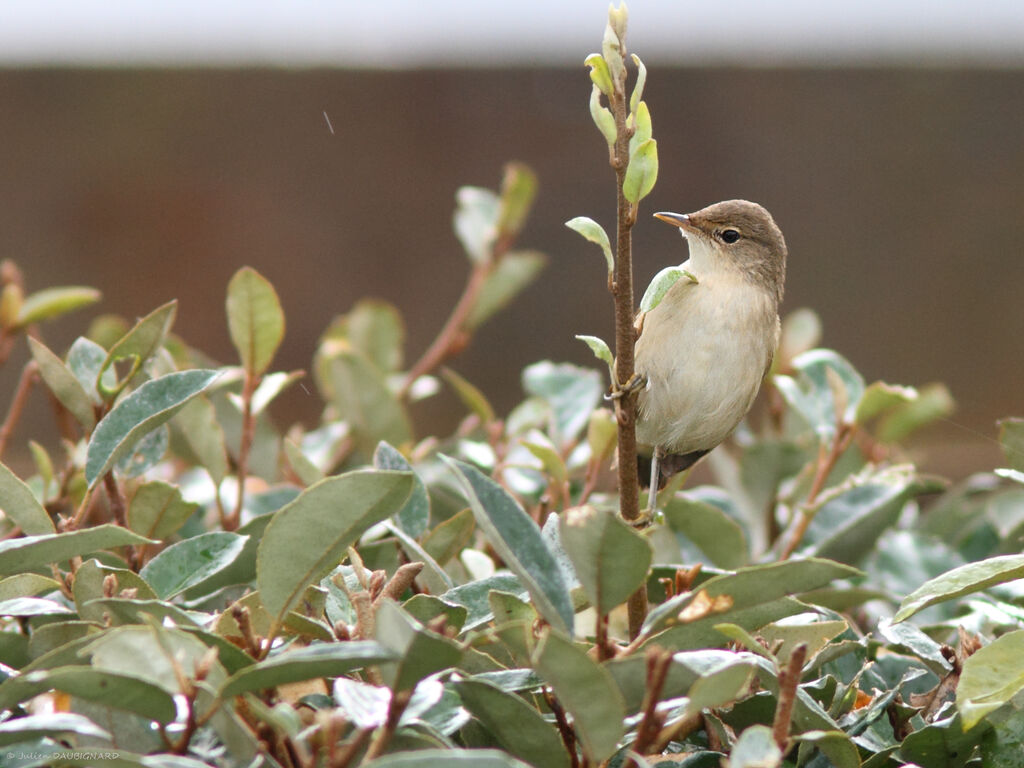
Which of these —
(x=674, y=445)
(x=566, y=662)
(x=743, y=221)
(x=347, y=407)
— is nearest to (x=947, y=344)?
(x=743, y=221)

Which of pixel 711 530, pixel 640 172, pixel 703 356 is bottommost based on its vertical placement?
pixel 711 530

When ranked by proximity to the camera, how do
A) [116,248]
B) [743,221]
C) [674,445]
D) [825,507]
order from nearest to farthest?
[825,507] < [674,445] < [743,221] < [116,248]

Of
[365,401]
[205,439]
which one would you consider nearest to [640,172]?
[205,439]

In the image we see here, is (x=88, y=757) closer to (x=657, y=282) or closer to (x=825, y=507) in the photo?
(x=657, y=282)

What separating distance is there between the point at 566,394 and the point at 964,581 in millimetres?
1101

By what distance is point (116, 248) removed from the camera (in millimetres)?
A: 4125

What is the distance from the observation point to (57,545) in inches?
46.5

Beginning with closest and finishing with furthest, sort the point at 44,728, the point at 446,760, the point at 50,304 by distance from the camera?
1. the point at 446,760
2. the point at 44,728
3. the point at 50,304

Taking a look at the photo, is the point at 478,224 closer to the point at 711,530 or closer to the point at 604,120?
the point at 711,530

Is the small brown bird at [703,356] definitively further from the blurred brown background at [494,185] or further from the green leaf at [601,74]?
the blurred brown background at [494,185]

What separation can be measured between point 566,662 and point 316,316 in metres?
3.37

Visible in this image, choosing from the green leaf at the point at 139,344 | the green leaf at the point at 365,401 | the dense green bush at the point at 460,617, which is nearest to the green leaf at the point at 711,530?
the dense green bush at the point at 460,617

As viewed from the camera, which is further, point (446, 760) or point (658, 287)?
point (658, 287)

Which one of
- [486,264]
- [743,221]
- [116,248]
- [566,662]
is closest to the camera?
[566,662]
